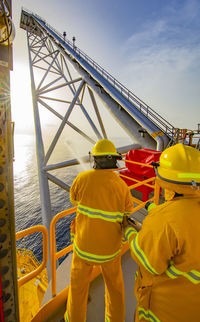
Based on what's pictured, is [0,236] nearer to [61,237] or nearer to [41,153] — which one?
[41,153]

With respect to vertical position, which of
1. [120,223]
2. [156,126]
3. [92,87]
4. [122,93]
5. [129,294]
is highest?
[92,87]

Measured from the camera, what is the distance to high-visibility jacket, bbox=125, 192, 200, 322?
2.82 feet

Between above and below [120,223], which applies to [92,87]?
above

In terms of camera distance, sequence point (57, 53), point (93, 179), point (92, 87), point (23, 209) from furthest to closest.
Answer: point (23, 209), point (57, 53), point (92, 87), point (93, 179)

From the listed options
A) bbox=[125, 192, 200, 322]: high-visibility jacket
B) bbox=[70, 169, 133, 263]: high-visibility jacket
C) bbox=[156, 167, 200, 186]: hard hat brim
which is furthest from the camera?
bbox=[70, 169, 133, 263]: high-visibility jacket

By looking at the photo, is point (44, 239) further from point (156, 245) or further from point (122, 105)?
point (122, 105)

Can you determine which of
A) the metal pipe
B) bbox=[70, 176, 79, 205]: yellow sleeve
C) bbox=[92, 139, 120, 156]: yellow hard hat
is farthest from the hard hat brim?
the metal pipe

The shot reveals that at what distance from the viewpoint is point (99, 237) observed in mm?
1558

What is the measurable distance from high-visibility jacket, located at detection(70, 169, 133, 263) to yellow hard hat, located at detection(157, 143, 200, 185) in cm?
66

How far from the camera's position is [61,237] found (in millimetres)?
15773

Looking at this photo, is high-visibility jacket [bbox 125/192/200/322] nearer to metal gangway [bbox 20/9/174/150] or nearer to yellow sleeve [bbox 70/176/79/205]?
yellow sleeve [bbox 70/176/79/205]

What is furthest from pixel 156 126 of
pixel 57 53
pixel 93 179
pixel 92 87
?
pixel 57 53

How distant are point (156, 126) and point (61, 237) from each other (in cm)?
1583

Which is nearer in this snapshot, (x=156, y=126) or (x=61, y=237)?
(x=156, y=126)
